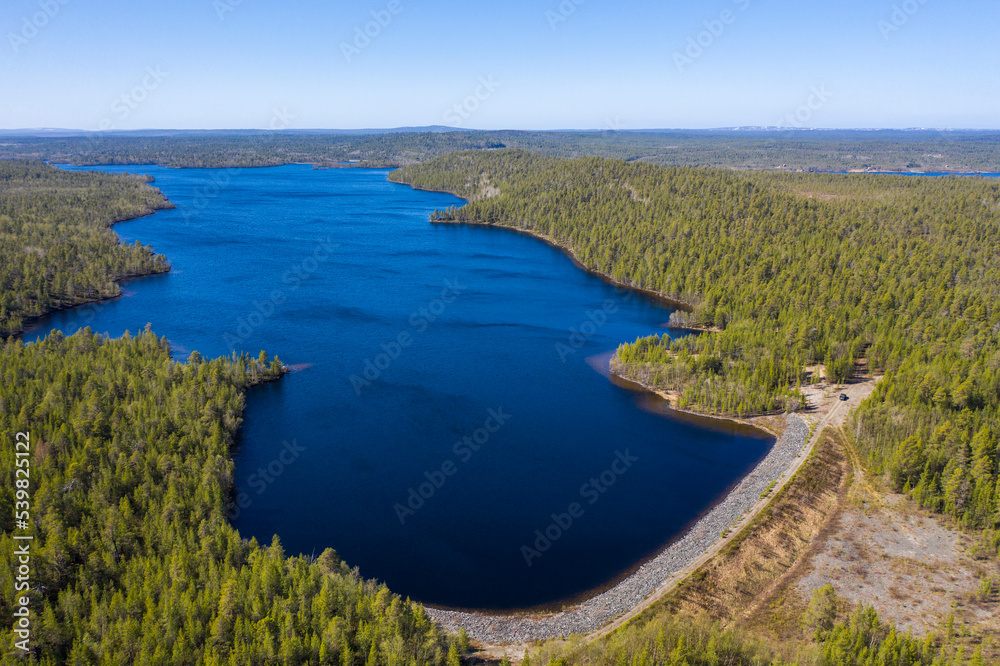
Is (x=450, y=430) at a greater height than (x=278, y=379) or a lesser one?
Answer: lesser
